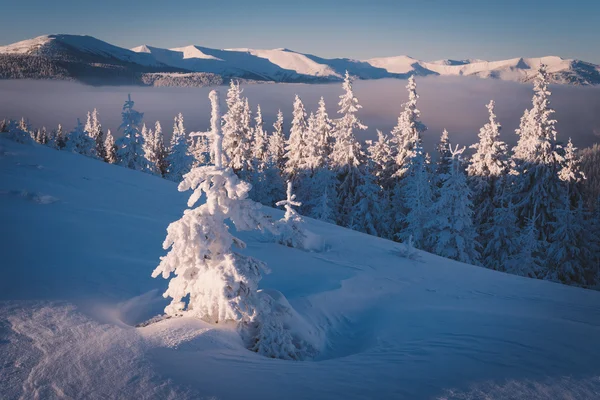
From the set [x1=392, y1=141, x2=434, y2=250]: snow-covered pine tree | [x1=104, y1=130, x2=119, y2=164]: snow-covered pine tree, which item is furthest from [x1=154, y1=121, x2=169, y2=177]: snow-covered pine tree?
[x1=392, y1=141, x2=434, y2=250]: snow-covered pine tree

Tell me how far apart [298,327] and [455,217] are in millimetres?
20704

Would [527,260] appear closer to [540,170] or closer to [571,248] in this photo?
[571,248]

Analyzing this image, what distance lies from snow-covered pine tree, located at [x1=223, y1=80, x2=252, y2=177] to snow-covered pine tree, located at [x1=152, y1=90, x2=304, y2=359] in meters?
30.2

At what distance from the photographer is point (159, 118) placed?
79938 mm

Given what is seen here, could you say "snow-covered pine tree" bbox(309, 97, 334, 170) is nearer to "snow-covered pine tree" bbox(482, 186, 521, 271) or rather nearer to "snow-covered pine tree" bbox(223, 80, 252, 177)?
"snow-covered pine tree" bbox(223, 80, 252, 177)

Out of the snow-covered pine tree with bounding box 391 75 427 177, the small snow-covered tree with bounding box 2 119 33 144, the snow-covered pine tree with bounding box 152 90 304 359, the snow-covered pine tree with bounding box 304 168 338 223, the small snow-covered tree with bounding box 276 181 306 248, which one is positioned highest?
the snow-covered pine tree with bounding box 391 75 427 177

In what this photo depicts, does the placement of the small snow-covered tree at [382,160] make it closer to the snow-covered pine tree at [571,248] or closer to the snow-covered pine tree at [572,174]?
the snow-covered pine tree at [572,174]

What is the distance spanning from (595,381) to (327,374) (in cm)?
326

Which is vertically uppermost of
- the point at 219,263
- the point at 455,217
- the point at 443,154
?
the point at 443,154

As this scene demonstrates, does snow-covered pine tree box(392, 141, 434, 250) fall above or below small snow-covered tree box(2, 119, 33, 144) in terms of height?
below

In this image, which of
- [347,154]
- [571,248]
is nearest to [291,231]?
[347,154]

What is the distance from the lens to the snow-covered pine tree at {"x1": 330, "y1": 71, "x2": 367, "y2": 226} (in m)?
31.6

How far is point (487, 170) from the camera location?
30.6m

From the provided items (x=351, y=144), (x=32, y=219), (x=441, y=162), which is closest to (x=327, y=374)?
(x=32, y=219)
